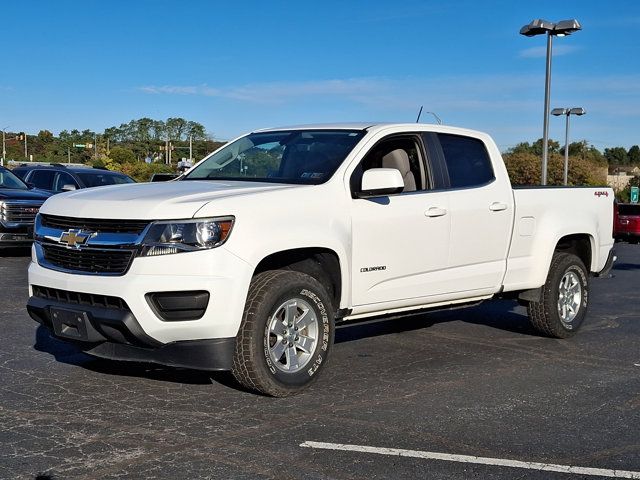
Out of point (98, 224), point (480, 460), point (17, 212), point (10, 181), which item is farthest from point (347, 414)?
point (10, 181)

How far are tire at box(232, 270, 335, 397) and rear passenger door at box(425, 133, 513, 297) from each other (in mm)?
1537

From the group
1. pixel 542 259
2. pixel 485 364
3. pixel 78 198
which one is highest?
pixel 78 198

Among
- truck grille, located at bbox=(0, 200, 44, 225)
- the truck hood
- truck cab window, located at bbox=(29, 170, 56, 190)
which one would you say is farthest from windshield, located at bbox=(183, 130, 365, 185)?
truck cab window, located at bbox=(29, 170, 56, 190)

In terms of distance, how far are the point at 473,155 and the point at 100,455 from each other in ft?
14.1

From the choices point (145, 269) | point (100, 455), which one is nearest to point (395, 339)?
point (145, 269)

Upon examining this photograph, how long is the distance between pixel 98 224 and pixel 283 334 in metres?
1.39

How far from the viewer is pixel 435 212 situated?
6.63 metres

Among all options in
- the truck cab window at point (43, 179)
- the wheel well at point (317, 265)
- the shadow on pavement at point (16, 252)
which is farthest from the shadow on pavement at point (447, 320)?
the truck cab window at point (43, 179)

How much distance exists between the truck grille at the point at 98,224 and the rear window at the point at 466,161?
9.36ft

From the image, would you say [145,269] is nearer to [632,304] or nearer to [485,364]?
[485,364]

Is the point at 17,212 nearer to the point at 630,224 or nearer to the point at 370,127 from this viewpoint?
the point at 370,127

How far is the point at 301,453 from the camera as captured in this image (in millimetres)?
4504

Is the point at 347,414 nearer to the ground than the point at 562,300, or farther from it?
nearer to the ground

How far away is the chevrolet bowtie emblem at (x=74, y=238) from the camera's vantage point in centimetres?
541
